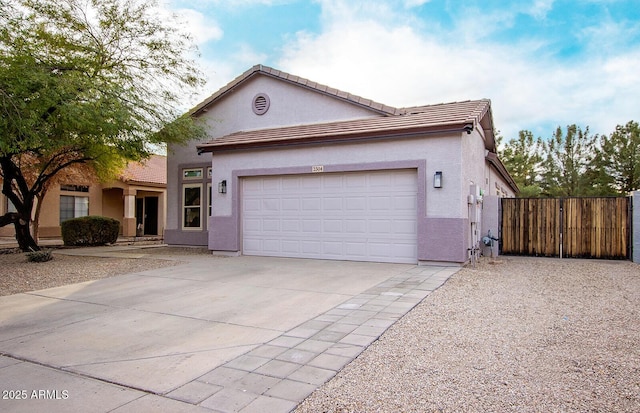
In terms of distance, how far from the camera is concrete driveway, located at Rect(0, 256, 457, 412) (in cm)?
339

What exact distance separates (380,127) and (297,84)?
4009 mm

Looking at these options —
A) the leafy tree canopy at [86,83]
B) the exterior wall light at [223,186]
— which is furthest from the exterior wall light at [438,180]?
the leafy tree canopy at [86,83]

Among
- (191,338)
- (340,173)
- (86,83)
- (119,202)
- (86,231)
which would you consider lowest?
(191,338)

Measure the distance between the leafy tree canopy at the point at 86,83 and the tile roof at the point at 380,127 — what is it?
6.71 ft

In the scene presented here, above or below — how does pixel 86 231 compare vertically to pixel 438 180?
below

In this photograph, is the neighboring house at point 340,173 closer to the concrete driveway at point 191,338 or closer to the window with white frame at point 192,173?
the window with white frame at point 192,173

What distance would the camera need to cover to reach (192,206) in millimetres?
15711

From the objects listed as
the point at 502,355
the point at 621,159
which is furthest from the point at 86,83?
the point at 621,159

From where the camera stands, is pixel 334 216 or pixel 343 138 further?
pixel 334 216

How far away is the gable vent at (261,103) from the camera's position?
1418 centimetres

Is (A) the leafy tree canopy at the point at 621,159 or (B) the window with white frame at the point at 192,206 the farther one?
(A) the leafy tree canopy at the point at 621,159

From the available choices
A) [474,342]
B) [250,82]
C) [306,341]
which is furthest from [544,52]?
[306,341]

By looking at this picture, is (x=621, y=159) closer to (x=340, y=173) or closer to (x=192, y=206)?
(x=340, y=173)

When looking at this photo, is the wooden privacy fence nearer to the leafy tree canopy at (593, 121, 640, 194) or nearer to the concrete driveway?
the concrete driveway
